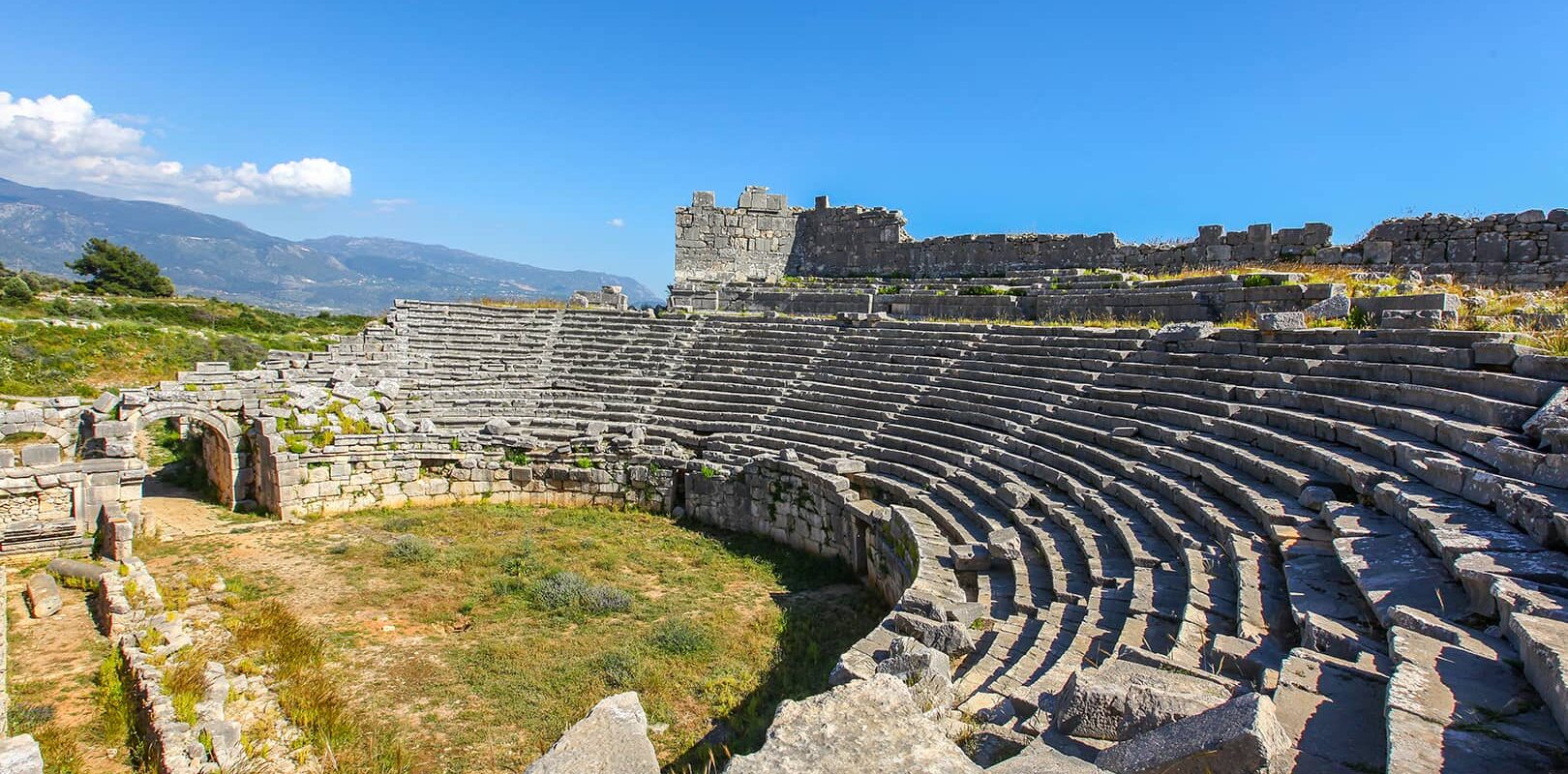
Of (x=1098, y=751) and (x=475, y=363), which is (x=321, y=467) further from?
(x=1098, y=751)

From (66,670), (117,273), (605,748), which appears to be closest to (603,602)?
(66,670)

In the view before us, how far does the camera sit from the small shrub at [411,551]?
1274 centimetres

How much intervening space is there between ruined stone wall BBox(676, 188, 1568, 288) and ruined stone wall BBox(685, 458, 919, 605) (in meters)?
9.67

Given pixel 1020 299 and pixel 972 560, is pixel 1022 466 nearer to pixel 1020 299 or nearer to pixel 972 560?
pixel 972 560

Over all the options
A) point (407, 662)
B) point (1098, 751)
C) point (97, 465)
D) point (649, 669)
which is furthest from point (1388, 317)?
point (97, 465)

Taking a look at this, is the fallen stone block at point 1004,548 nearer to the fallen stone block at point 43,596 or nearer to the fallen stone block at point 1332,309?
the fallen stone block at point 1332,309

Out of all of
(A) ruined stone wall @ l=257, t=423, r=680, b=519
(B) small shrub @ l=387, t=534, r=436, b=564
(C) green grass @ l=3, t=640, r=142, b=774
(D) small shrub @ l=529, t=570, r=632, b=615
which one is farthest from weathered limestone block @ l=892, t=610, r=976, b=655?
(A) ruined stone wall @ l=257, t=423, r=680, b=519

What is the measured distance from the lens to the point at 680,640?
970 cm

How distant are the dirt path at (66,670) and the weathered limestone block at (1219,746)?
834 cm

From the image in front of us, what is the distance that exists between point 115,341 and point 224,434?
18.2 metres

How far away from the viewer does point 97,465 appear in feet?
43.5

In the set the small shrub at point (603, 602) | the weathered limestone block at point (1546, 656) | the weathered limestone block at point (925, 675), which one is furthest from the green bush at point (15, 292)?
the weathered limestone block at point (1546, 656)

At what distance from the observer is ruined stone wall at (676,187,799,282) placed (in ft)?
77.8

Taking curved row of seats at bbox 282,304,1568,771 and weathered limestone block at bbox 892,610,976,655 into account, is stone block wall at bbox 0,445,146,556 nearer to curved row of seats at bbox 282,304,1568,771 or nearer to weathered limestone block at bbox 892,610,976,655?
curved row of seats at bbox 282,304,1568,771
